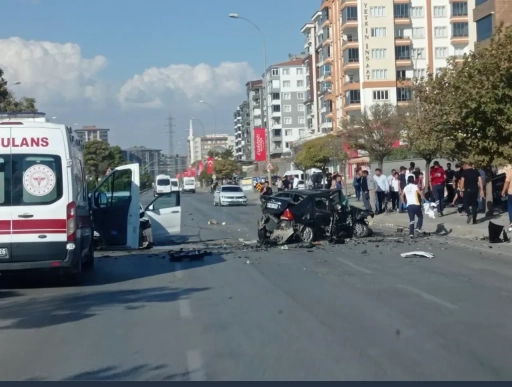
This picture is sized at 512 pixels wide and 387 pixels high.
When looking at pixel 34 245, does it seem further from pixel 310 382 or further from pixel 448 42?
pixel 448 42

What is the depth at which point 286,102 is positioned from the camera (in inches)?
5404

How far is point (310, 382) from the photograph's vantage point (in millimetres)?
6480

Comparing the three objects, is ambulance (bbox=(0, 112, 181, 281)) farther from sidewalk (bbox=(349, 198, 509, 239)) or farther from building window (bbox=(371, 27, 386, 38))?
building window (bbox=(371, 27, 386, 38))

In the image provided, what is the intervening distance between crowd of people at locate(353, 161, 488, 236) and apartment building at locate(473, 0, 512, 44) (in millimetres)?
14635

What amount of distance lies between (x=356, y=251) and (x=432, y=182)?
395 inches

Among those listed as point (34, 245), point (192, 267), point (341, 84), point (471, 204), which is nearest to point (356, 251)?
point (192, 267)

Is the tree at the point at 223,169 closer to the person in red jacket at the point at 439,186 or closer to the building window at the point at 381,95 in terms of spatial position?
the building window at the point at 381,95

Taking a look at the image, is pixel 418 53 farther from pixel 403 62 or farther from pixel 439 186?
pixel 439 186

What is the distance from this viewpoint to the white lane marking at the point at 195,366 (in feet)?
22.1

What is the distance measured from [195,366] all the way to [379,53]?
7920 centimetres

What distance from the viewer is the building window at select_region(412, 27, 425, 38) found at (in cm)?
8528

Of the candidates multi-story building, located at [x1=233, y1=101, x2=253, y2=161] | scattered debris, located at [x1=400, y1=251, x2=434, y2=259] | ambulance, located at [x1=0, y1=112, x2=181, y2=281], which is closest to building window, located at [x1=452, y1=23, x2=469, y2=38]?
scattered debris, located at [x1=400, y1=251, x2=434, y2=259]

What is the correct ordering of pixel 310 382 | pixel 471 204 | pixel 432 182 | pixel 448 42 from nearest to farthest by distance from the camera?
1. pixel 310 382
2. pixel 471 204
3. pixel 432 182
4. pixel 448 42

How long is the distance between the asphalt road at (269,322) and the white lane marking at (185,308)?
28 mm
